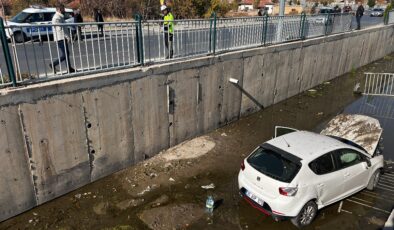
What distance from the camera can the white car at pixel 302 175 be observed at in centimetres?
551

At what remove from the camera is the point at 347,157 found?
6297 millimetres

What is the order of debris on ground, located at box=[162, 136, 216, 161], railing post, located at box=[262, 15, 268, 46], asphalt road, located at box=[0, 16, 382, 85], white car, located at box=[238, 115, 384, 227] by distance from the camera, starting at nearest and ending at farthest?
white car, located at box=[238, 115, 384, 227] → asphalt road, located at box=[0, 16, 382, 85] → debris on ground, located at box=[162, 136, 216, 161] → railing post, located at box=[262, 15, 268, 46]

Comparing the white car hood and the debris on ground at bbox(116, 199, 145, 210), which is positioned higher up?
the white car hood

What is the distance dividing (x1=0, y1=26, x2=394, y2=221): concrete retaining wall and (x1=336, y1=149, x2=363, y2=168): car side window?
→ 4570mm

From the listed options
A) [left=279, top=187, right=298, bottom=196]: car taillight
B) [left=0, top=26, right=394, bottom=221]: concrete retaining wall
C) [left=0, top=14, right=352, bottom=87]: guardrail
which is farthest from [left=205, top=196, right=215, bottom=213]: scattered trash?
[left=0, top=14, right=352, bottom=87]: guardrail

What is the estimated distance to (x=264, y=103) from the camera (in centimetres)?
1288

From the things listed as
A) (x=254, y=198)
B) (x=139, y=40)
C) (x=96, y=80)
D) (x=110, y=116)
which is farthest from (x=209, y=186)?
(x=139, y=40)

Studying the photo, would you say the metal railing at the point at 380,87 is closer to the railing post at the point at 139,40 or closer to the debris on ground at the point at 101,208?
the railing post at the point at 139,40

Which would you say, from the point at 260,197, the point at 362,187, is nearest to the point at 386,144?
the point at 362,187

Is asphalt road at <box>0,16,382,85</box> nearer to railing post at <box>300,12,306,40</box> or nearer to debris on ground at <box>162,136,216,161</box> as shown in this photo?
railing post at <box>300,12,306,40</box>

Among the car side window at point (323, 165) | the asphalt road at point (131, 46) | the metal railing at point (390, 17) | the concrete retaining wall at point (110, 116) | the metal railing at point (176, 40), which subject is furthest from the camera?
the metal railing at point (390, 17)

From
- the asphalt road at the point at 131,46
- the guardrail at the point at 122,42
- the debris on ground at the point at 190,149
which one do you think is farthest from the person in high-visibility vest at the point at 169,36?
the debris on ground at the point at 190,149

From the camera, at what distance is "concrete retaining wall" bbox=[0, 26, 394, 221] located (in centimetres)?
595

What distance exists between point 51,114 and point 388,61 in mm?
25688
